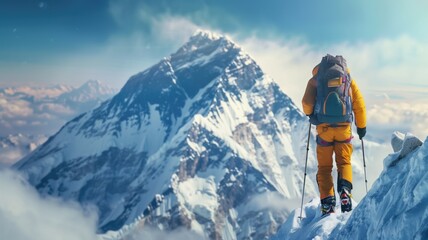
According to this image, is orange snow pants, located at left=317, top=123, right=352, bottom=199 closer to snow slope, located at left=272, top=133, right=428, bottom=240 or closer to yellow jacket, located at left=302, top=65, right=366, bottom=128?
yellow jacket, located at left=302, top=65, right=366, bottom=128

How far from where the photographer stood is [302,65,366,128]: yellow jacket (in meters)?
12.2

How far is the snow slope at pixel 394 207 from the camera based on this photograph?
6.59m

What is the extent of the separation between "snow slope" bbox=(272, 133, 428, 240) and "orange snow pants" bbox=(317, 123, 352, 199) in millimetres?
908

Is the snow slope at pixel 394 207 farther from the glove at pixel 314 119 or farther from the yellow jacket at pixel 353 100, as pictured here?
the glove at pixel 314 119

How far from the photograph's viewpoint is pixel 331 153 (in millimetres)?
12125

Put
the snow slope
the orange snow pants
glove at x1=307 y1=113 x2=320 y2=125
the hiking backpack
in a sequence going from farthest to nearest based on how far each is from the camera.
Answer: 1. glove at x1=307 y1=113 x2=320 y2=125
2. the orange snow pants
3. the hiking backpack
4. the snow slope

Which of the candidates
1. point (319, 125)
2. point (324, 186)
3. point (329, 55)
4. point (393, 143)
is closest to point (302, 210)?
point (324, 186)

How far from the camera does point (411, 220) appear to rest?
656cm

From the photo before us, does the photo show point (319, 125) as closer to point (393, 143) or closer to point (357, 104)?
point (357, 104)

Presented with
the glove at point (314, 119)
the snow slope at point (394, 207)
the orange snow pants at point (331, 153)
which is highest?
the glove at point (314, 119)

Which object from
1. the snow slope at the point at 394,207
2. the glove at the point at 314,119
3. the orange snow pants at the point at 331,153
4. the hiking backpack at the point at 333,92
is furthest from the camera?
the glove at the point at 314,119

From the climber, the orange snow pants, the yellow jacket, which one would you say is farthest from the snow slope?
the yellow jacket

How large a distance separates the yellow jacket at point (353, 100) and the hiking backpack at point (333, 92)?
0.25 metres

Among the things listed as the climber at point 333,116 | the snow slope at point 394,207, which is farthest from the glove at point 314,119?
the snow slope at point 394,207
